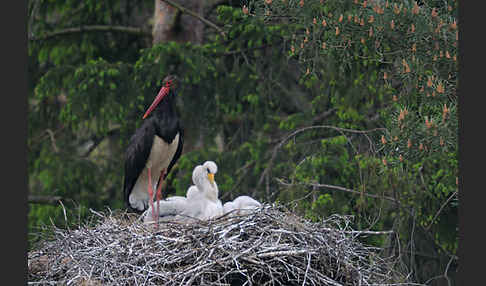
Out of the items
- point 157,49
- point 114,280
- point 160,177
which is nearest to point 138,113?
point 157,49

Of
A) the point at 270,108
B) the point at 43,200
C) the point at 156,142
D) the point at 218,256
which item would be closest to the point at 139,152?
the point at 156,142

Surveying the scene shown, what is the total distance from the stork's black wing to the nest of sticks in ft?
4.74

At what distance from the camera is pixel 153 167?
7.38 meters

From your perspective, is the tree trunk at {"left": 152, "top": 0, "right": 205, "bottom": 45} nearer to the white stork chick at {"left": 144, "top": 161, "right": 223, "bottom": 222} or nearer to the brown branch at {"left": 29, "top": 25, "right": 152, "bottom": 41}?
the brown branch at {"left": 29, "top": 25, "right": 152, "bottom": 41}

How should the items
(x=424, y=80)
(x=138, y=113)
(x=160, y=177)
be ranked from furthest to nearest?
(x=138, y=113) → (x=160, y=177) → (x=424, y=80)

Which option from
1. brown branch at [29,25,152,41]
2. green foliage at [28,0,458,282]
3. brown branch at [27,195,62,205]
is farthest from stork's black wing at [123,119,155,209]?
brown branch at [29,25,152,41]

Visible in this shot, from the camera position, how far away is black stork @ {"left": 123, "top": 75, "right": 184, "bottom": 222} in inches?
274

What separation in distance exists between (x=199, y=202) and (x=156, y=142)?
0.72 meters

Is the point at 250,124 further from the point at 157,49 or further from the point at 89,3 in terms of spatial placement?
the point at 89,3

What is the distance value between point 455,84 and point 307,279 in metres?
1.79

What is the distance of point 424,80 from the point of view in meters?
5.36

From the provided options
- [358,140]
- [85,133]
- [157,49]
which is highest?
[157,49]

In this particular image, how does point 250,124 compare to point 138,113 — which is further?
point 250,124

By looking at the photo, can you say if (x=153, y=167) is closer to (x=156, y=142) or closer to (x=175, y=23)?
(x=156, y=142)
